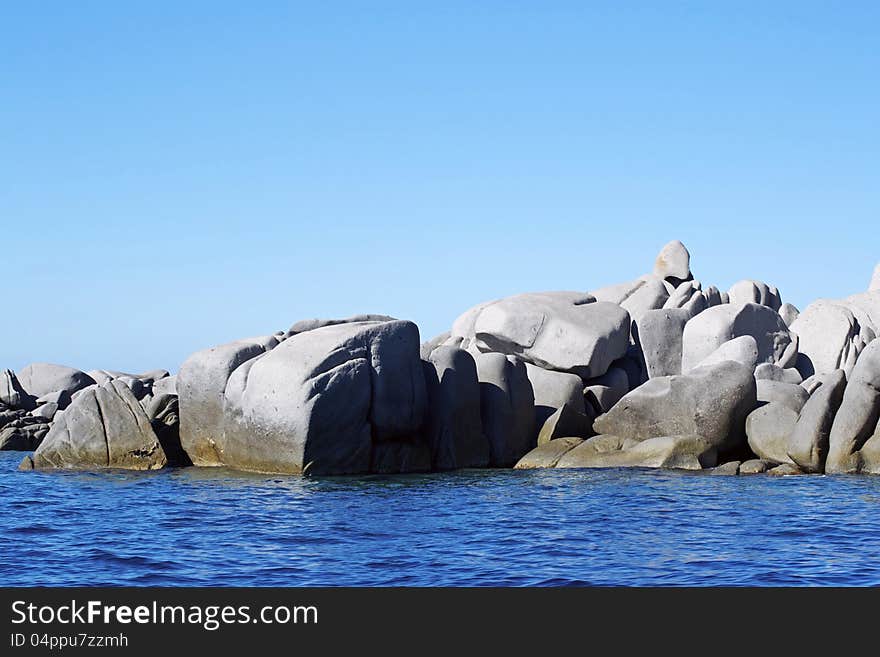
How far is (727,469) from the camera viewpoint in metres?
22.0

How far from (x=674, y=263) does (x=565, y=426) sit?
41.4 ft

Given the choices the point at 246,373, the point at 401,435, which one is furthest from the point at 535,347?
the point at 246,373

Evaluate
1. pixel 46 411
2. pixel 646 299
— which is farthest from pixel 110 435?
→ pixel 646 299

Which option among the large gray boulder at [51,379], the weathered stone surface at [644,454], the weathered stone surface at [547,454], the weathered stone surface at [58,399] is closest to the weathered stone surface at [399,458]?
the weathered stone surface at [547,454]

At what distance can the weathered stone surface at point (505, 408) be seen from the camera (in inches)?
984

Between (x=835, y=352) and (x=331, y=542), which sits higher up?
(x=835, y=352)

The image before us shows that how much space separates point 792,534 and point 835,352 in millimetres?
17808

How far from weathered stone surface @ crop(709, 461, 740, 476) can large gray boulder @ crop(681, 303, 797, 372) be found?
24.7 ft

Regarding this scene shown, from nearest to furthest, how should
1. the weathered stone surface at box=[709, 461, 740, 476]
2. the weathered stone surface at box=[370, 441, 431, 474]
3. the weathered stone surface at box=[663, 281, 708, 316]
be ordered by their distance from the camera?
the weathered stone surface at box=[709, 461, 740, 476]
the weathered stone surface at box=[370, 441, 431, 474]
the weathered stone surface at box=[663, 281, 708, 316]

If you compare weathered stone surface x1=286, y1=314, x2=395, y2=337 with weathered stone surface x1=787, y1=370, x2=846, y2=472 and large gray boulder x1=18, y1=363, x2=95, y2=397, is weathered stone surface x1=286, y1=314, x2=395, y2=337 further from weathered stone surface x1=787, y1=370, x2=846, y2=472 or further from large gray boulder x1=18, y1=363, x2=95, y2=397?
large gray boulder x1=18, y1=363, x2=95, y2=397

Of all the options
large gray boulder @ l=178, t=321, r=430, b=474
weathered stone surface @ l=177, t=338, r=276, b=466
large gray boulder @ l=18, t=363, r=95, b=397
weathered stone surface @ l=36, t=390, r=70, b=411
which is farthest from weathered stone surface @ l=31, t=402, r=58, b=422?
large gray boulder @ l=178, t=321, r=430, b=474

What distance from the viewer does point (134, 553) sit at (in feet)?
46.5

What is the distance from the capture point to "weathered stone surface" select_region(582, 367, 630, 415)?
90.1ft
